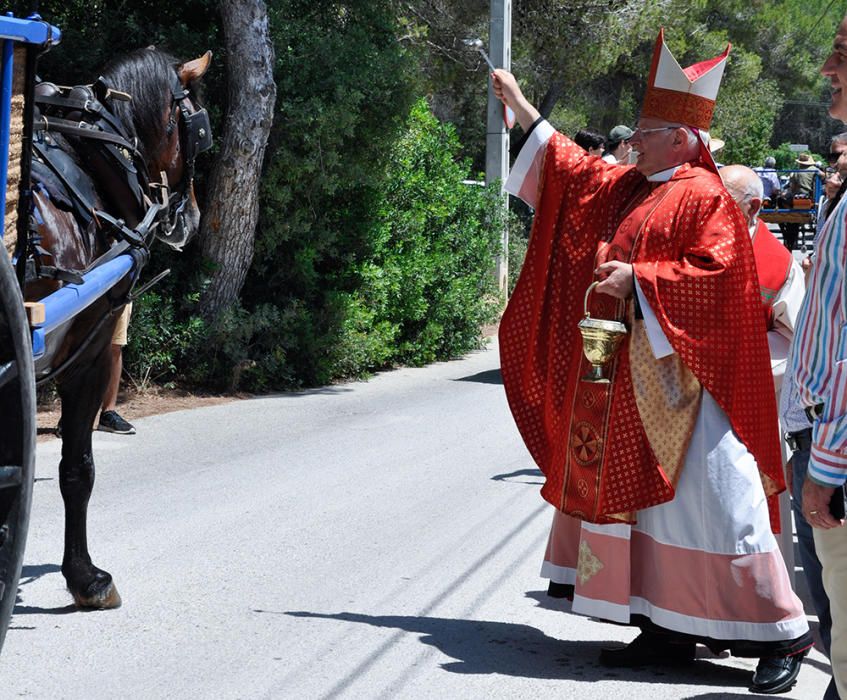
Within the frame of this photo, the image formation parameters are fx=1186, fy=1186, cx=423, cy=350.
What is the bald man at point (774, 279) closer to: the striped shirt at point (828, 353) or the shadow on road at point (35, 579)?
the striped shirt at point (828, 353)

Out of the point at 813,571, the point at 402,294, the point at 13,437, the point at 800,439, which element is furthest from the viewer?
the point at 402,294

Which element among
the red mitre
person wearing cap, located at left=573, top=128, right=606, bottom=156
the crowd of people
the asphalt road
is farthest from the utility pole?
the red mitre

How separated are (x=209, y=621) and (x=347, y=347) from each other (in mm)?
7142

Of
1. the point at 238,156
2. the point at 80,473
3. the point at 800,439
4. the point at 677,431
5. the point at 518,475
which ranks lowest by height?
the point at 518,475

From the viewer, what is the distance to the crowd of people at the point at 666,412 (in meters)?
4.14

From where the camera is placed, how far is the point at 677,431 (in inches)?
167

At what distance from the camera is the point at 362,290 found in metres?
12.3

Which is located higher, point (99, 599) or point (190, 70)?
point (190, 70)

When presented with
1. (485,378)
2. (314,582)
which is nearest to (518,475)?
(314,582)

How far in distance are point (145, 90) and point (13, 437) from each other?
101 inches

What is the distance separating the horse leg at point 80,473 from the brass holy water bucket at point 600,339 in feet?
6.27

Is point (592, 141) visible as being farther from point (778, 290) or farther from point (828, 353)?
point (828, 353)

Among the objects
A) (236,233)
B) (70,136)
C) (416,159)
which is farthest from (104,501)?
(416,159)

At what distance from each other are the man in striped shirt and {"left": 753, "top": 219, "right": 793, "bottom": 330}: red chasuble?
1.91 m
